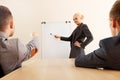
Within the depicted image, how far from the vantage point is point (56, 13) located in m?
5.53

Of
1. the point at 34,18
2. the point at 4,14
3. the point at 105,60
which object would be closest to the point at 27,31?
the point at 34,18

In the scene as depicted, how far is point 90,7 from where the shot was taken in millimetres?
5562

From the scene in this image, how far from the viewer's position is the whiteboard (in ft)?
17.9

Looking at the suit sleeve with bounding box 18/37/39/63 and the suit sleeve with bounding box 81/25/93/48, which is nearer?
the suit sleeve with bounding box 18/37/39/63

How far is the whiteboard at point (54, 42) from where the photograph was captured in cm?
546

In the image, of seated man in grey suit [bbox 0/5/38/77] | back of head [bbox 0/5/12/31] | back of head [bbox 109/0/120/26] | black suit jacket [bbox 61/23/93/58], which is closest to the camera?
back of head [bbox 109/0/120/26]

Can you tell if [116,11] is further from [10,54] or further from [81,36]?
[81,36]

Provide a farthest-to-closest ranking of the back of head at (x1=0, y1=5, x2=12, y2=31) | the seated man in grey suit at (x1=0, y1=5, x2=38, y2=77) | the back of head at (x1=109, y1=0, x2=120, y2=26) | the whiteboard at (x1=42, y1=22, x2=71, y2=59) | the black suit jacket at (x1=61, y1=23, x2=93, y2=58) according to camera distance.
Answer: the whiteboard at (x1=42, y1=22, x2=71, y2=59) < the black suit jacket at (x1=61, y1=23, x2=93, y2=58) < the back of head at (x1=0, y1=5, x2=12, y2=31) < the seated man in grey suit at (x1=0, y1=5, x2=38, y2=77) < the back of head at (x1=109, y1=0, x2=120, y2=26)

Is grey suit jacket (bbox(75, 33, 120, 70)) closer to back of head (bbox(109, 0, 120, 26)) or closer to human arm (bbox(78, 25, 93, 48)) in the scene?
back of head (bbox(109, 0, 120, 26))

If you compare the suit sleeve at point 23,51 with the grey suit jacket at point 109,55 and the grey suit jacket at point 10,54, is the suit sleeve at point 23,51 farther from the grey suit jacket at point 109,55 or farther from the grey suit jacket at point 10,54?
the grey suit jacket at point 109,55

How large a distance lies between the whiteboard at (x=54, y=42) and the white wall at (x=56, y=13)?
0.14m

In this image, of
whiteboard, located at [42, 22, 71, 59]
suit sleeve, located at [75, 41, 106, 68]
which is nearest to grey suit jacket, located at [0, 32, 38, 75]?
suit sleeve, located at [75, 41, 106, 68]

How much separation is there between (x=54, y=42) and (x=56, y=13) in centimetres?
65

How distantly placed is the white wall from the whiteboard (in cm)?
14
